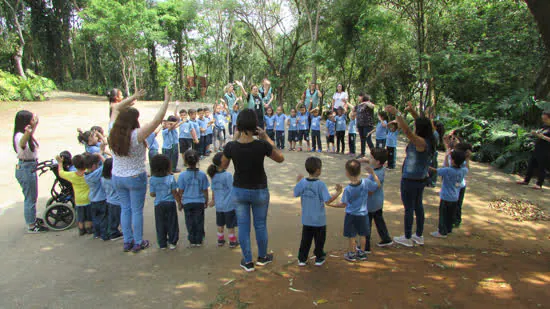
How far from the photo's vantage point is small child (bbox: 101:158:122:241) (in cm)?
466

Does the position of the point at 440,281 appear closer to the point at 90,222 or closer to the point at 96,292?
the point at 96,292

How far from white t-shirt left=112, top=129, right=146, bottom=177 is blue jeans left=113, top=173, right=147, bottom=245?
63 mm

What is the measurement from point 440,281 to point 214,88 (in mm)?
30537

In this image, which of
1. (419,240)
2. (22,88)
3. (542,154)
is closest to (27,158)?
(419,240)

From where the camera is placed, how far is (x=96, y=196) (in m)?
4.81

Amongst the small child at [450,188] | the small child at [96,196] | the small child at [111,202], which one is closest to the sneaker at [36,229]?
Answer: the small child at [96,196]

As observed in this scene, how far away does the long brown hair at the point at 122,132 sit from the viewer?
392 centimetres

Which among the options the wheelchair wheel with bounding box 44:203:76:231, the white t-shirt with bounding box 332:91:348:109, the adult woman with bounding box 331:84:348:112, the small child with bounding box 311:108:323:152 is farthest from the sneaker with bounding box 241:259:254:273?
the white t-shirt with bounding box 332:91:348:109

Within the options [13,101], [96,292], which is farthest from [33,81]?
Answer: [96,292]

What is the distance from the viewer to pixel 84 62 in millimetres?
34781

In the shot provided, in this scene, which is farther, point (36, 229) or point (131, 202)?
point (36, 229)

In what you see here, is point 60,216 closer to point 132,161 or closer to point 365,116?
point 132,161

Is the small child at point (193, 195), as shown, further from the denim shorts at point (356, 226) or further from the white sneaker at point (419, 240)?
the white sneaker at point (419, 240)

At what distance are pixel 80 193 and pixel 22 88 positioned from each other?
2005cm
